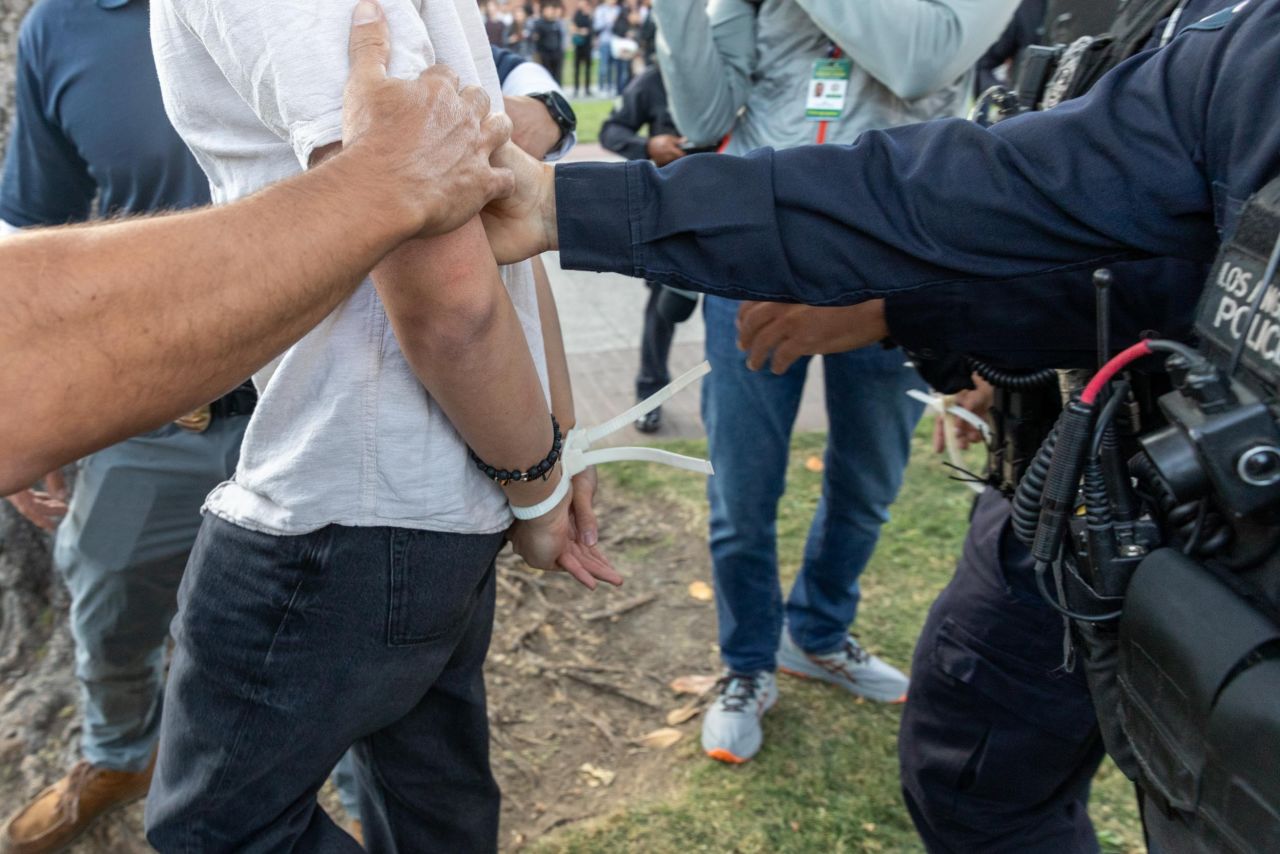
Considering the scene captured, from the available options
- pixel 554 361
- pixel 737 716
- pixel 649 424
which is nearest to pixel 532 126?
pixel 554 361

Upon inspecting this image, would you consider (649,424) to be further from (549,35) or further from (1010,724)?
(549,35)

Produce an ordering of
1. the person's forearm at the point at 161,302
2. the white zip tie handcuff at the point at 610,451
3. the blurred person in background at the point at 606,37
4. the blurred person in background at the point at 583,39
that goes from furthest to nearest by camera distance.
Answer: the blurred person in background at the point at 606,37
the blurred person in background at the point at 583,39
the white zip tie handcuff at the point at 610,451
the person's forearm at the point at 161,302

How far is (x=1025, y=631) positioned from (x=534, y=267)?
108cm

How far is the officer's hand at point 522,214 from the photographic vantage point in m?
1.50

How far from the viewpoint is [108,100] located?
2.22 m

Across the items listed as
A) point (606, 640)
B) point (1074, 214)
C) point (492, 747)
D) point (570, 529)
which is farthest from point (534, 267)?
point (606, 640)

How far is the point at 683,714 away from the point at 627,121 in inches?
108

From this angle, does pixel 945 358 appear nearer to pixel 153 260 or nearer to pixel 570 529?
pixel 570 529

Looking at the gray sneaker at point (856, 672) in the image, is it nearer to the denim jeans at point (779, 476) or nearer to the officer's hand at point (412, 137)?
the denim jeans at point (779, 476)

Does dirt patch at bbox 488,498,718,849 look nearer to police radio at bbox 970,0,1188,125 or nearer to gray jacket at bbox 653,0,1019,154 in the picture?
gray jacket at bbox 653,0,1019,154

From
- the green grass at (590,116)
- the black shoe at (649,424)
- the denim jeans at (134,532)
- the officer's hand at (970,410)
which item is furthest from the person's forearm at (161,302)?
the green grass at (590,116)

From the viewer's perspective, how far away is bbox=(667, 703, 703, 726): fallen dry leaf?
3.12 meters

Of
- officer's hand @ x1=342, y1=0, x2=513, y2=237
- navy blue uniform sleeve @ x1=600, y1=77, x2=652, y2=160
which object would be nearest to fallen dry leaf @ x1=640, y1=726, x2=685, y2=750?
officer's hand @ x1=342, y1=0, x2=513, y2=237

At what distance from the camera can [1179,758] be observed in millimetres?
1210
